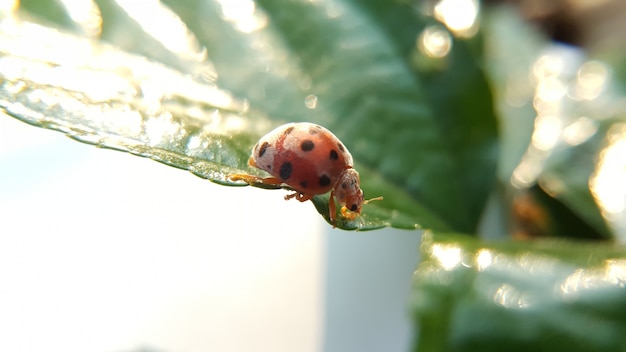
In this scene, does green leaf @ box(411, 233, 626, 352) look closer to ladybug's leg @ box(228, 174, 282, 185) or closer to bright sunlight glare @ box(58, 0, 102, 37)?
ladybug's leg @ box(228, 174, 282, 185)

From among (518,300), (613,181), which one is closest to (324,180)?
(518,300)

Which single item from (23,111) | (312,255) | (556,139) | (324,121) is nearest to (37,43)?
(23,111)

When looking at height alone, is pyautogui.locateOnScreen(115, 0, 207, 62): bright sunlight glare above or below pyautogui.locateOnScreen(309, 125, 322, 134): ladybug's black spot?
above

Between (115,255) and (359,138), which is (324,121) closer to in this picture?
(359,138)

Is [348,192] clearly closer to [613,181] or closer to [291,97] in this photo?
[291,97]

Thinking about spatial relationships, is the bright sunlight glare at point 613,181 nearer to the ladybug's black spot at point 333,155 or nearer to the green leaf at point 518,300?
the green leaf at point 518,300

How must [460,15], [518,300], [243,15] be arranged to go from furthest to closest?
[460,15]
[243,15]
[518,300]

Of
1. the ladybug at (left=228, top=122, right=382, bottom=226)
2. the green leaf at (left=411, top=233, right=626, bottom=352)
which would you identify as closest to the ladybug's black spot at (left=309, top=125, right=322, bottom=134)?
the ladybug at (left=228, top=122, right=382, bottom=226)
